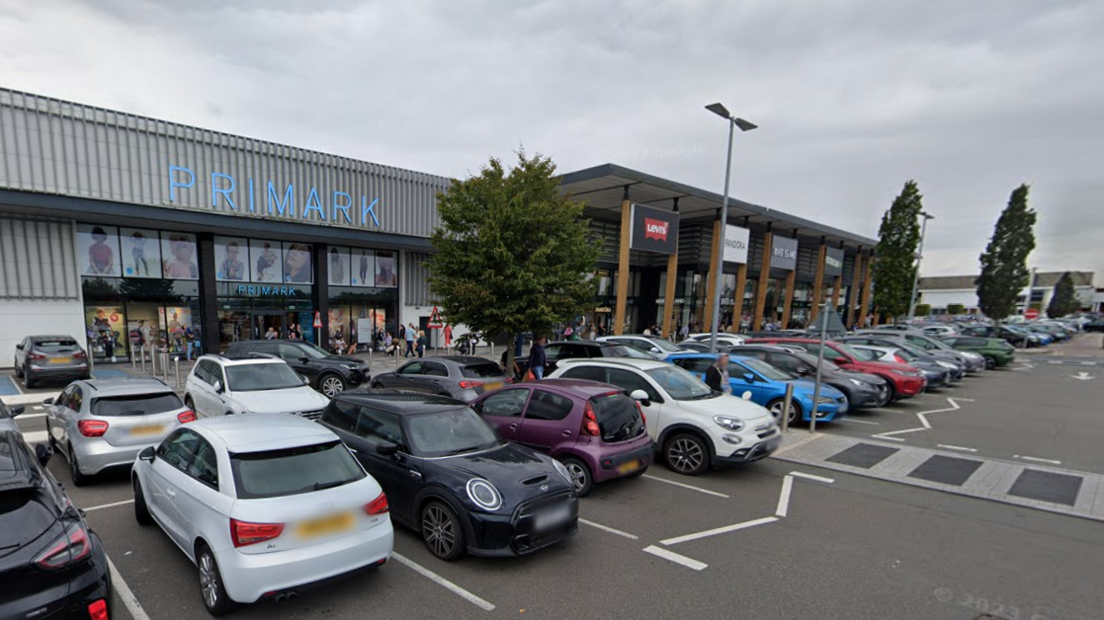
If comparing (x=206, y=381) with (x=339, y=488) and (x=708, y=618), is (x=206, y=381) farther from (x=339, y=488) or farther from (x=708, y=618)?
(x=708, y=618)

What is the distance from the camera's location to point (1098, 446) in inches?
359

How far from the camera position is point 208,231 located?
1892 cm

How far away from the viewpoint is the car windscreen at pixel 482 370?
10.0 metres

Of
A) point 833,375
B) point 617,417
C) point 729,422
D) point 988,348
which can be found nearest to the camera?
point 617,417

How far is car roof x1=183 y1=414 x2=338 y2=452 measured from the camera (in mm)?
3979

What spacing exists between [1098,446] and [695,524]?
9661mm

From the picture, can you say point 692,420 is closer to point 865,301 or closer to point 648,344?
point 648,344

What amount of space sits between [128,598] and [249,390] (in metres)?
5.20

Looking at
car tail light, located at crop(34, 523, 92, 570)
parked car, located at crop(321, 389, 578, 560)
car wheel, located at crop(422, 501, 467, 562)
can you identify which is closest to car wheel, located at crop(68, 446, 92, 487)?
parked car, located at crop(321, 389, 578, 560)

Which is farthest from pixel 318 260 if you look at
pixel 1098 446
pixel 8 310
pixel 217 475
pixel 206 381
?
pixel 1098 446

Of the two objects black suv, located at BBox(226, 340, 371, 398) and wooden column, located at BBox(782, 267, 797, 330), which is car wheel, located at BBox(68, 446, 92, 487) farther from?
wooden column, located at BBox(782, 267, 797, 330)

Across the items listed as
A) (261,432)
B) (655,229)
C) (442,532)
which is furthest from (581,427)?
(655,229)

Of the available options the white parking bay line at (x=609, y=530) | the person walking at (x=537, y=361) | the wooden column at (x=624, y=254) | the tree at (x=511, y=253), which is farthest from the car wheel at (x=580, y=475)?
the wooden column at (x=624, y=254)

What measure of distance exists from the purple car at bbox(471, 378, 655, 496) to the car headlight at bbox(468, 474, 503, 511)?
157cm
